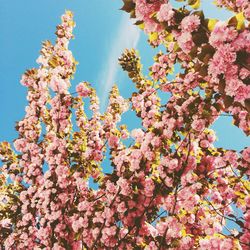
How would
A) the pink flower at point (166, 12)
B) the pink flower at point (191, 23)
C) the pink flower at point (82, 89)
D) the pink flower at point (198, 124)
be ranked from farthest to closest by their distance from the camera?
the pink flower at point (82, 89) < the pink flower at point (198, 124) < the pink flower at point (166, 12) < the pink flower at point (191, 23)

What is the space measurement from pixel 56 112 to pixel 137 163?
8.81 feet

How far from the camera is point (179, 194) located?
18.6 feet

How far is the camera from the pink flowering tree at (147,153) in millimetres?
3357

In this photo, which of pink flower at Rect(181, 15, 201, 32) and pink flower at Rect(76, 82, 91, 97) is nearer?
pink flower at Rect(181, 15, 201, 32)

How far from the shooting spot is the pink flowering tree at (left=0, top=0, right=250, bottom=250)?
132 inches

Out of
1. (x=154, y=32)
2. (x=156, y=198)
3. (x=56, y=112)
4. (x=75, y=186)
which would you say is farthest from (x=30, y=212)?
(x=154, y=32)

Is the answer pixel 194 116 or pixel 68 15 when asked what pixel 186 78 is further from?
pixel 68 15

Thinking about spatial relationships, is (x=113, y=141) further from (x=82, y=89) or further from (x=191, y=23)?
(x=191, y=23)

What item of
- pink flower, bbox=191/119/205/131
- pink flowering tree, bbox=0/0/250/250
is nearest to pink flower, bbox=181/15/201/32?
pink flowering tree, bbox=0/0/250/250

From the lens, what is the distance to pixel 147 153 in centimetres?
550

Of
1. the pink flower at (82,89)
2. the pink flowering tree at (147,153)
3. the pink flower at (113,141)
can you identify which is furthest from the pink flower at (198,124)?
the pink flower at (82,89)

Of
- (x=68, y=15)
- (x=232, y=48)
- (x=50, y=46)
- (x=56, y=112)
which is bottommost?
(x=232, y=48)

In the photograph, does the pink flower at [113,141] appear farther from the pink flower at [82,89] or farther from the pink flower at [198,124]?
the pink flower at [198,124]

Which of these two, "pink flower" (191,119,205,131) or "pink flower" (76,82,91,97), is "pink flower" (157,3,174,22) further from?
A: "pink flower" (76,82,91,97)
